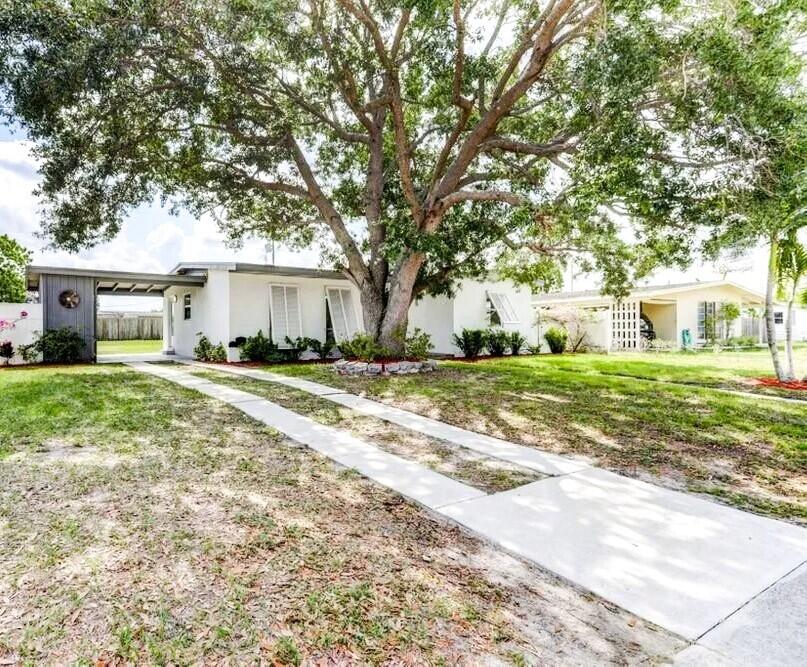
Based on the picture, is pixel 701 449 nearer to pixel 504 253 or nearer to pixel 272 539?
pixel 272 539

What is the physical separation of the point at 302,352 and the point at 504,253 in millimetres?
6872

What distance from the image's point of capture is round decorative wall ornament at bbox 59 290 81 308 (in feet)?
45.1

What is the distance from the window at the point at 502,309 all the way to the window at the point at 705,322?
1058cm

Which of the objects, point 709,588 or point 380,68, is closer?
point 709,588

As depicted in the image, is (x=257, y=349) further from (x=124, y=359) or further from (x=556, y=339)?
(x=556, y=339)

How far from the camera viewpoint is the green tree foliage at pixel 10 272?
23375 millimetres

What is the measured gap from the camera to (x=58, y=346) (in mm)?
13516

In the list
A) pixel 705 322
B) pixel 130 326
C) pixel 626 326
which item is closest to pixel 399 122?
pixel 626 326

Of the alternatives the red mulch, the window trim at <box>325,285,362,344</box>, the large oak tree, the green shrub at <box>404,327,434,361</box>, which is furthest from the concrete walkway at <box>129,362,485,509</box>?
the red mulch

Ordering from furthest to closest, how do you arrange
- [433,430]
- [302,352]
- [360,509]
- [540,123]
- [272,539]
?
[302,352]
[540,123]
[433,430]
[360,509]
[272,539]

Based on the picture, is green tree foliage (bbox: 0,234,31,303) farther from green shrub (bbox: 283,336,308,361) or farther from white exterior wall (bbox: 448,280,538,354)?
white exterior wall (bbox: 448,280,538,354)

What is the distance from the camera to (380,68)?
10.0 meters

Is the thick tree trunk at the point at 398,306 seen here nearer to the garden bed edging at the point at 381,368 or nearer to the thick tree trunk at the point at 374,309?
the thick tree trunk at the point at 374,309

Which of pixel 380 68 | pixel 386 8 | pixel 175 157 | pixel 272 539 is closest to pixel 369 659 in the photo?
pixel 272 539
